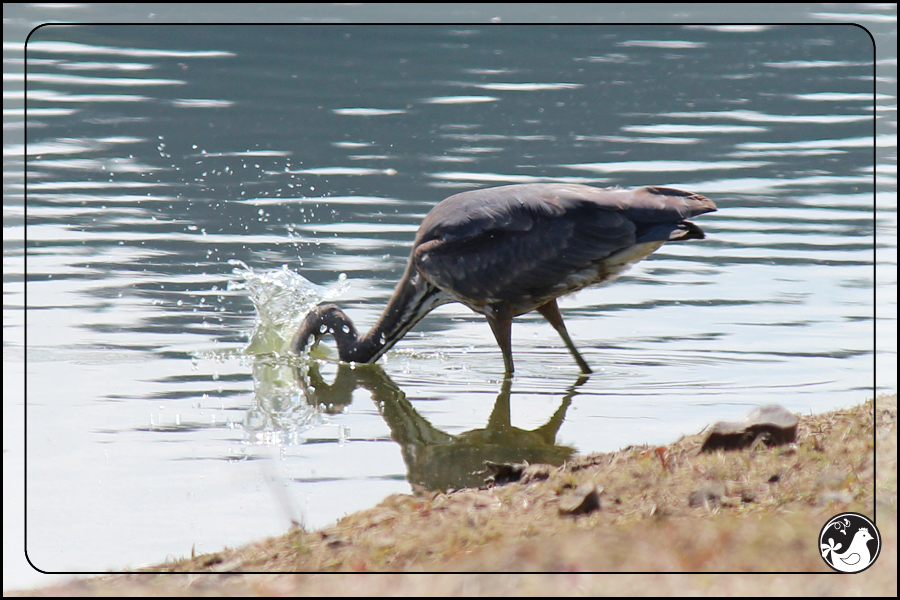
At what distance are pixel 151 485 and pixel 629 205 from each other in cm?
A: 338

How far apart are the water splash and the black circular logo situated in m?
5.41

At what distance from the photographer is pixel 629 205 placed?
704 cm

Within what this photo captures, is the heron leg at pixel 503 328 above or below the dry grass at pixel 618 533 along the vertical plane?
above

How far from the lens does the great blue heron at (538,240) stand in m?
7.02

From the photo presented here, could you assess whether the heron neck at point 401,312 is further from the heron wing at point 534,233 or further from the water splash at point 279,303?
the water splash at point 279,303

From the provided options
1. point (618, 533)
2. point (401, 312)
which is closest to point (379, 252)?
point (401, 312)

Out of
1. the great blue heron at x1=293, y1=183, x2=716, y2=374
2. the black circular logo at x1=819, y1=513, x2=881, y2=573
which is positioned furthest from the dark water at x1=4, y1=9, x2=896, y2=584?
the black circular logo at x1=819, y1=513, x2=881, y2=573

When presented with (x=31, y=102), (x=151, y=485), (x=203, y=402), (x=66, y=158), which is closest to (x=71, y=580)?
(x=151, y=485)

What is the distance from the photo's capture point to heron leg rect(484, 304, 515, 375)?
748cm

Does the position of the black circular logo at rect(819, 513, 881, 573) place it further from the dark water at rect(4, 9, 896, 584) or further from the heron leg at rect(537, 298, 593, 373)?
the heron leg at rect(537, 298, 593, 373)

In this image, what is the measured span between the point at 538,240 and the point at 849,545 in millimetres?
3966

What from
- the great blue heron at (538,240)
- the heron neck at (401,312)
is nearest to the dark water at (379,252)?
the heron neck at (401,312)

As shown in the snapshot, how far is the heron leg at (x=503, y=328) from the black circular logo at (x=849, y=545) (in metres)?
3.93

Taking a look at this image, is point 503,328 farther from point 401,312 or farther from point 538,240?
point 401,312
